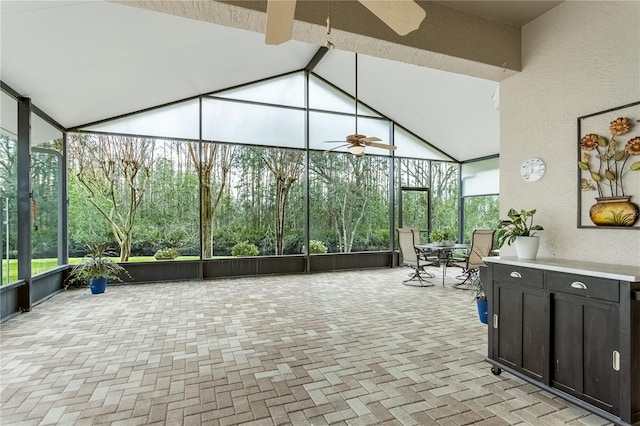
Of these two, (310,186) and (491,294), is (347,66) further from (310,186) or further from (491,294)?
(491,294)

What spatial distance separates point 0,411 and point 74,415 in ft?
1.75

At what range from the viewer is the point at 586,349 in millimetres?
2215

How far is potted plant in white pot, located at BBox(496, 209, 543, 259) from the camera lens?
2.81m

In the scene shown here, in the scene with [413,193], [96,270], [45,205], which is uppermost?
[413,193]

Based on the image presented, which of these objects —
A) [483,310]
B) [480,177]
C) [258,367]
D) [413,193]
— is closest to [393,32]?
[258,367]

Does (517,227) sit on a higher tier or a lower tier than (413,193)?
lower

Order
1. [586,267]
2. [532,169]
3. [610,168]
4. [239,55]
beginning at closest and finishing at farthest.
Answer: [586,267] → [610,168] → [532,169] → [239,55]

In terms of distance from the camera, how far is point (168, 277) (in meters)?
6.82

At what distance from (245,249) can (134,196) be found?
8.09ft

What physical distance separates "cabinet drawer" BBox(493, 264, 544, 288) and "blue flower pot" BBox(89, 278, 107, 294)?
6013 millimetres

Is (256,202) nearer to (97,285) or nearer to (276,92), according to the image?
(276,92)

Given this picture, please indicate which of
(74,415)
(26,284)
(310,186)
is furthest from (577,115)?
(26,284)

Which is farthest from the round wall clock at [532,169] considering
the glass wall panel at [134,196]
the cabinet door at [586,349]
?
the glass wall panel at [134,196]

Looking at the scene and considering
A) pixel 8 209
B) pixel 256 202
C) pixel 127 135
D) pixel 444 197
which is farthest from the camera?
pixel 444 197
